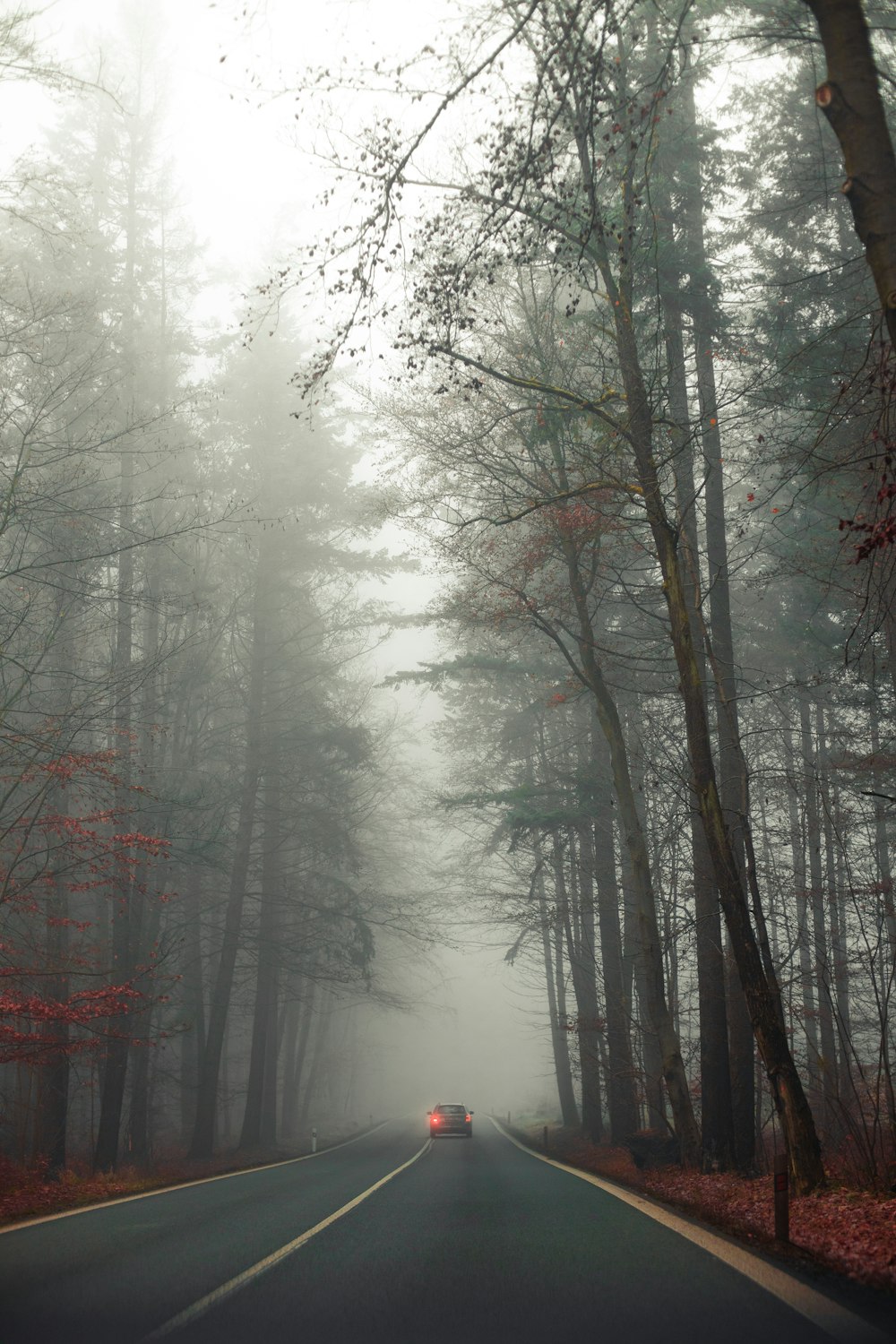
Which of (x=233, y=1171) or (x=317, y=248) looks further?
(x=233, y=1171)

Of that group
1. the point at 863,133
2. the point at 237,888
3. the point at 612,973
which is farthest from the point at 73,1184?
the point at 863,133

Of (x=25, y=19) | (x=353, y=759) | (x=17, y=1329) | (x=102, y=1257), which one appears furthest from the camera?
(x=353, y=759)

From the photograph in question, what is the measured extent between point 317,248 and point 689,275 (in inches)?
368

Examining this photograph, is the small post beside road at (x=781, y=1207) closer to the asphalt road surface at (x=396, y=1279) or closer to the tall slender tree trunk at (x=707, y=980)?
the asphalt road surface at (x=396, y=1279)

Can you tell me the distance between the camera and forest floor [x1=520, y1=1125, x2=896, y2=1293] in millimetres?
5848

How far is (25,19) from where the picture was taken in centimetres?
921

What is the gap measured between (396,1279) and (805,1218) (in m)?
3.45

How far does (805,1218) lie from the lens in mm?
7539

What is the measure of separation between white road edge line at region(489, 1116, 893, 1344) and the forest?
1789mm

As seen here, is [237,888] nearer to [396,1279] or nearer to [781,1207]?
[396,1279]

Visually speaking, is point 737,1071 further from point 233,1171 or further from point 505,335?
point 505,335

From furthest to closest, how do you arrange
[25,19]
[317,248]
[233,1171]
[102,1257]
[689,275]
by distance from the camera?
Answer: [233,1171]
[689,275]
[25,19]
[317,248]
[102,1257]

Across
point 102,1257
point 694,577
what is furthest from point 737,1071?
point 102,1257

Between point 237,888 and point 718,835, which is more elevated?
point 237,888
